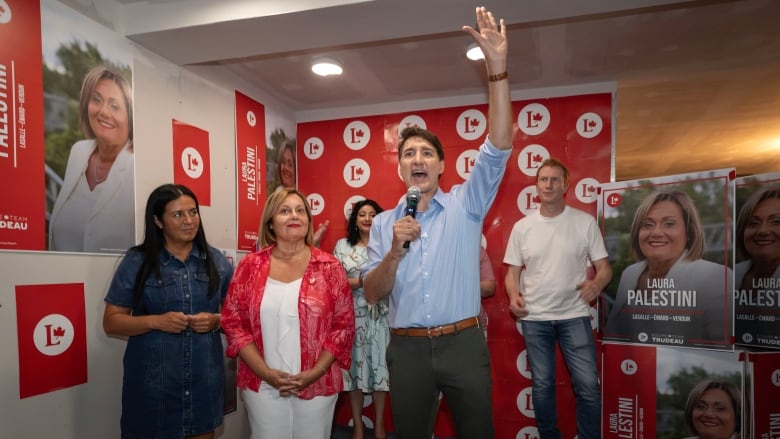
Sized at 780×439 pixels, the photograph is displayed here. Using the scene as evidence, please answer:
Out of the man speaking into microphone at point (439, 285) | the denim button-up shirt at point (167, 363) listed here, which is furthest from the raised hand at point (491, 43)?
the denim button-up shirt at point (167, 363)

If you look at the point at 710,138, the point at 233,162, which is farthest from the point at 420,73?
the point at 710,138

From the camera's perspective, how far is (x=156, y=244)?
7.23 feet

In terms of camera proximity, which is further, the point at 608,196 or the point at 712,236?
the point at 608,196

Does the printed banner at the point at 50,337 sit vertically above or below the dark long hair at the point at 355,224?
below

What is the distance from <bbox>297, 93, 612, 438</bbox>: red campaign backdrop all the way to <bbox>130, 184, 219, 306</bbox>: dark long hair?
2.13m

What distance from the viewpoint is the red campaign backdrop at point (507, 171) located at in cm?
374

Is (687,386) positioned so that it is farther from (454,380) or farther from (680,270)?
(454,380)

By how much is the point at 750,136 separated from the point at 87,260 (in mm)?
6761

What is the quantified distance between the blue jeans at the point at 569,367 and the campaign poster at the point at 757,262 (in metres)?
1.03

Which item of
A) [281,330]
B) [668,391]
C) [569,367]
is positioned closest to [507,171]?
[569,367]

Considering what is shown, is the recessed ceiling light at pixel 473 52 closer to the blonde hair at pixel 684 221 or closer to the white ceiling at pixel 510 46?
the white ceiling at pixel 510 46

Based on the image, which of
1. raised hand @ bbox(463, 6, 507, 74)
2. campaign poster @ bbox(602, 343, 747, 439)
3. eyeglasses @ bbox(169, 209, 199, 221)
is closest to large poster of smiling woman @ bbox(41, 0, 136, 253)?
eyeglasses @ bbox(169, 209, 199, 221)

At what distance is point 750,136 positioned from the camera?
5.70 metres

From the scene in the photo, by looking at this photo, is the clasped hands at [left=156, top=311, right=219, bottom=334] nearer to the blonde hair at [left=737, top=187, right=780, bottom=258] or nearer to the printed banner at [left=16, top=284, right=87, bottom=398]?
the printed banner at [left=16, top=284, right=87, bottom=398]
